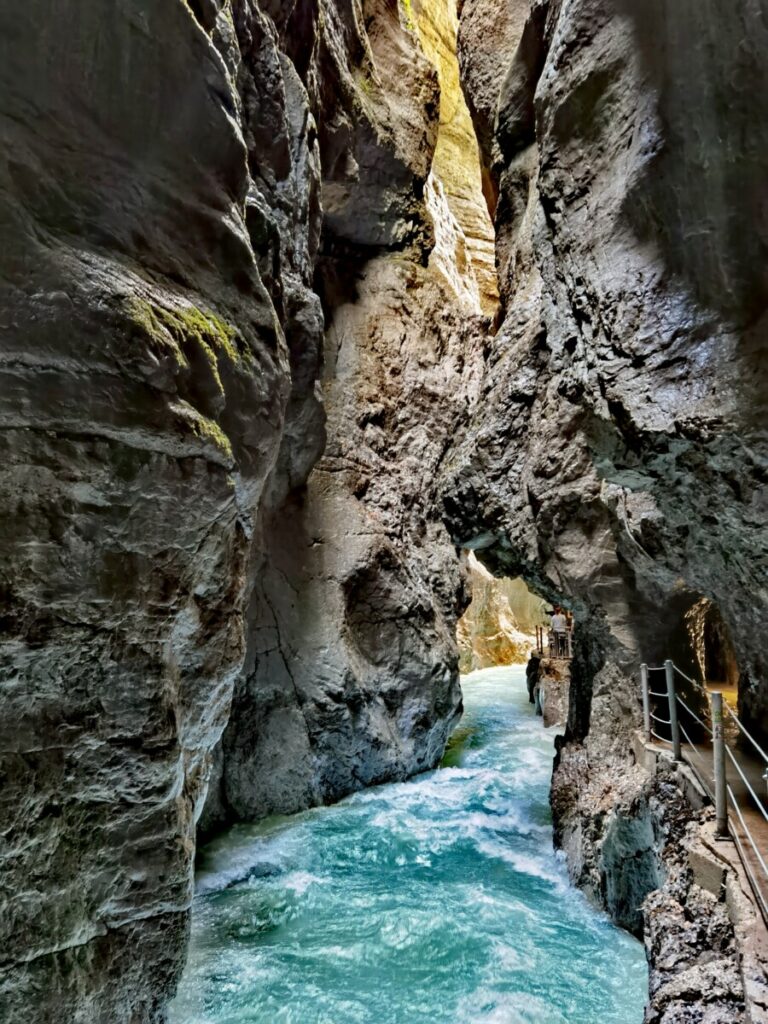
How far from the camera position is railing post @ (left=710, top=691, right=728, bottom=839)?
4051 millimetres

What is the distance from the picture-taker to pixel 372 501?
1354 cm

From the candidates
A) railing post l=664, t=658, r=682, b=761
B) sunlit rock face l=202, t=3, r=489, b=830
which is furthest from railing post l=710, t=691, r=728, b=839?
sunlit rock face l=202, t=3, r=489, b=830

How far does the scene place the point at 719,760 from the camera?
405cm

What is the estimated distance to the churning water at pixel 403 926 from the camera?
5902mm

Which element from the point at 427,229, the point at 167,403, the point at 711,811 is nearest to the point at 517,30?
the point at 427,229

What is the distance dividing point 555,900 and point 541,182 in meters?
8.55

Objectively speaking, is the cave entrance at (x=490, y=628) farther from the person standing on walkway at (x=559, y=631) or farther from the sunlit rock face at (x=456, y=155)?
the sunlit rock face at (x=456, y=155)

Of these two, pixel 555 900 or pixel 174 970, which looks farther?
pixel 555 900

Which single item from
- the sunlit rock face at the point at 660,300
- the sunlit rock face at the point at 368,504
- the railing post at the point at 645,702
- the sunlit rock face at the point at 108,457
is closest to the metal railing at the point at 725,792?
the railing post at the point at 645,702

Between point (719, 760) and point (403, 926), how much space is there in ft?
16.6

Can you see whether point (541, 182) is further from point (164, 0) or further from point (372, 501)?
point (372, 501)

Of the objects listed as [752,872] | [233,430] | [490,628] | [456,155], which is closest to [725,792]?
[752,872]

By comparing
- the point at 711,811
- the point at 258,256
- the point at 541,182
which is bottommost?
the point at 711,811

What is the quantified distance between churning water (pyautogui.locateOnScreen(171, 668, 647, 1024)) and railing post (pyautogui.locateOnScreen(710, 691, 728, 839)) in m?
2.81
